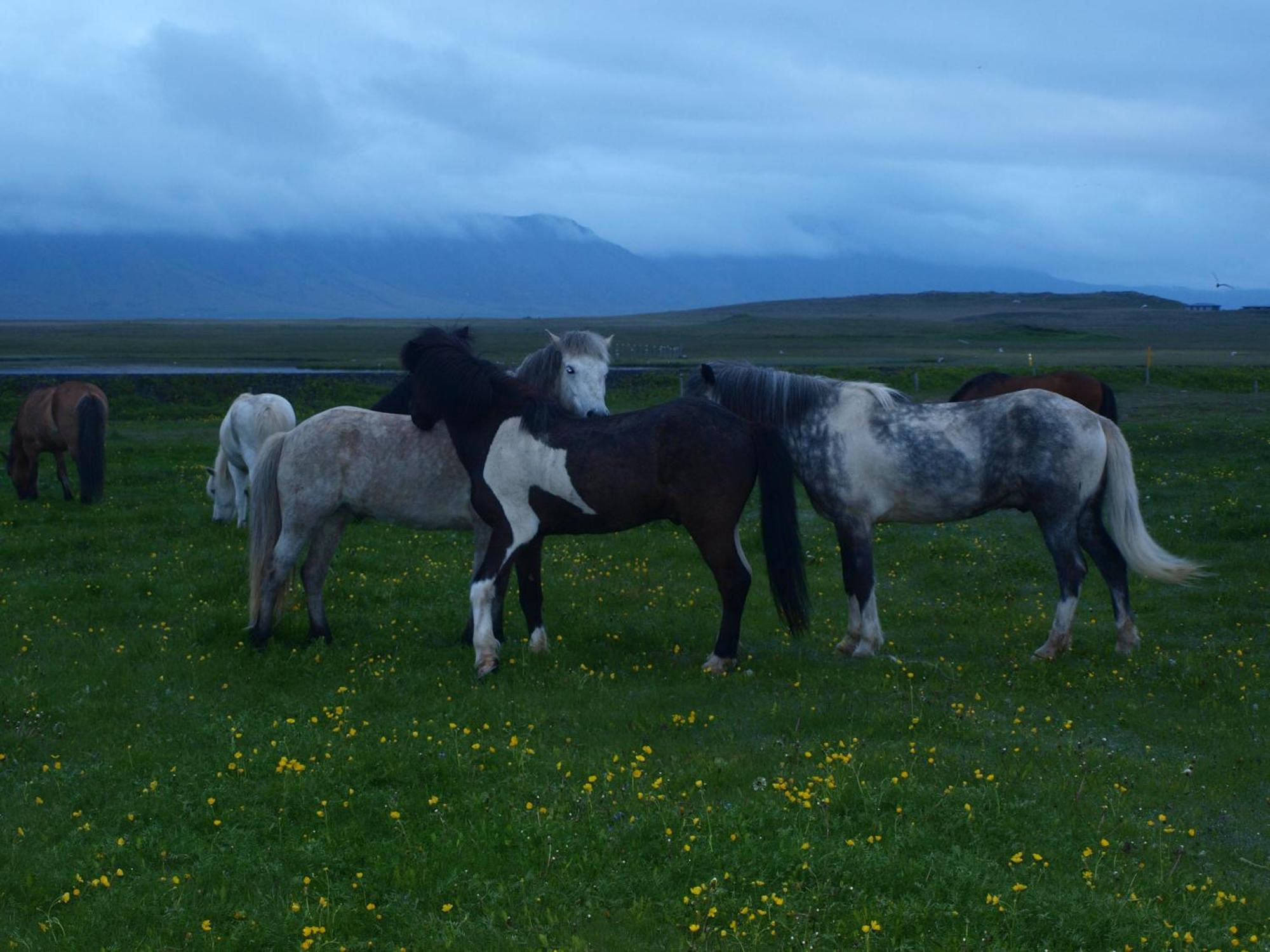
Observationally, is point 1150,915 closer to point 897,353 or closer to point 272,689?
point 272,689

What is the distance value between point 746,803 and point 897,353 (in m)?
95.5

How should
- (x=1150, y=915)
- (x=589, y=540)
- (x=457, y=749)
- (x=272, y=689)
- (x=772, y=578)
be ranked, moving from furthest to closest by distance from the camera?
1. (x=589, y=540)
2. (x=772, y=578)
3. (x=272, y=689)
4. (x=457, y=749)
5. (x=1150, y=915)

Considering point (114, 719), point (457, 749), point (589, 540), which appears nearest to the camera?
point (457, 749)

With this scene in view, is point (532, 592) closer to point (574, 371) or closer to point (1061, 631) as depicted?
point (574, 371)

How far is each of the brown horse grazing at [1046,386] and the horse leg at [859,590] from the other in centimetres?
1055

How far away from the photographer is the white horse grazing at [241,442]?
54.6ft

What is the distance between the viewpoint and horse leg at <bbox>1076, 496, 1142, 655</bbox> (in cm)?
1146

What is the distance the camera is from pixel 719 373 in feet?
40.1

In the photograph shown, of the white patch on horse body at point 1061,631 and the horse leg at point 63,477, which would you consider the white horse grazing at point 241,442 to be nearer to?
the horse leg at point 63,477

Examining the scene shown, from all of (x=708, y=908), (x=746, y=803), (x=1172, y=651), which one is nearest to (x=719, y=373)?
(x=1172, y=651)

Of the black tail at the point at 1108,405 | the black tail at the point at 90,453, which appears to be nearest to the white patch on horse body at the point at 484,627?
the black tail at the point at 90,453

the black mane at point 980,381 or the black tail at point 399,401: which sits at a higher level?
the black mane at point 980,381

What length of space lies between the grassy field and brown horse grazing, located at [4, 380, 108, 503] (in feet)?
19.5

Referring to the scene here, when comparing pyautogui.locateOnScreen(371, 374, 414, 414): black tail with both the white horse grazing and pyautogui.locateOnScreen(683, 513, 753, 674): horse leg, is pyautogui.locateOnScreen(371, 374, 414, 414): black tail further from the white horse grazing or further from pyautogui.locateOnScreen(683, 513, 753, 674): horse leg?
pyautogui.locateOnScreen(683, 513, 753, 674): horse leg
